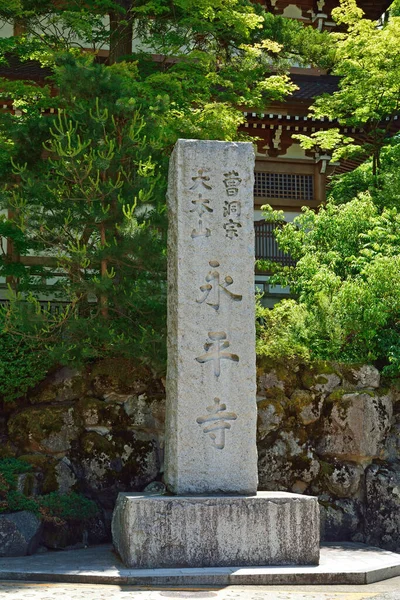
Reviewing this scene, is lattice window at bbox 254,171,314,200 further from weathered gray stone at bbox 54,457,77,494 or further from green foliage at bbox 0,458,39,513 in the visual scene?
green foliage at bbox 0,458,39,513

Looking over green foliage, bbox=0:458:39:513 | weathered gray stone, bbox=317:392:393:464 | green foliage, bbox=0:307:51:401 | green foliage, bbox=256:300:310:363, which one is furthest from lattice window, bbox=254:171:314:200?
green foliage, bbox=0:458:39:513

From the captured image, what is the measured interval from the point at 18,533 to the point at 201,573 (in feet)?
8.70

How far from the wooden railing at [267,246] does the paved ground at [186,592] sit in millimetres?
11550

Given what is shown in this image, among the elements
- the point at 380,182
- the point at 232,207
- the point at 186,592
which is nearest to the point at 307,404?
the point at 232,207

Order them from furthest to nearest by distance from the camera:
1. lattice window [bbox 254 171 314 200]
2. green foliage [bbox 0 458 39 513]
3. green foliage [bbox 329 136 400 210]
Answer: lattice window [bbox 254 171 314 200], green foliage [bbox 329 136 400 210], green foliage [bbox 0 458 39 513]

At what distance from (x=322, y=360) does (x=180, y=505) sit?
4.52m

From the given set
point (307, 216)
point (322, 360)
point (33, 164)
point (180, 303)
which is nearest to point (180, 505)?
point (180, 303)

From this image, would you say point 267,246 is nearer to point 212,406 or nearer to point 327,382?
point 327,382

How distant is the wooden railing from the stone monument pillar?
9449 mm

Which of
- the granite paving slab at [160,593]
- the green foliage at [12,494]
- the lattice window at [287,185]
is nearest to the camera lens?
the granite paving slab at [160,593]

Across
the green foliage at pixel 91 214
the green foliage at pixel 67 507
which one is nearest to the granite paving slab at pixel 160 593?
the green foliage at pixel 67 507

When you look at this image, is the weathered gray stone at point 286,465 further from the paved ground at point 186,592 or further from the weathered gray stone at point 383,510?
the paved ground at point 186,592

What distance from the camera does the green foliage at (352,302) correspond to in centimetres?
1155

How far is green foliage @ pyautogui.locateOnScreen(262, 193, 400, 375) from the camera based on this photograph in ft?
37.9
